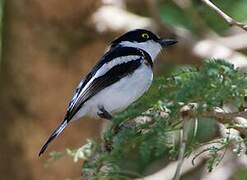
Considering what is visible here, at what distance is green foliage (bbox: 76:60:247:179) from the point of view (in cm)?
227

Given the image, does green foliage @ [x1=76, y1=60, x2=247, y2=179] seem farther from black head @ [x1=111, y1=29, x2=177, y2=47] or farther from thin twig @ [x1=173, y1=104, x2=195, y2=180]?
black head @ [x1=111, y1=29, x2=177, y2=47]

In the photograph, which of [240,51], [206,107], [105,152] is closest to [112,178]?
[105,152]

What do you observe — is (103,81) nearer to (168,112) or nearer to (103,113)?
(103,113)

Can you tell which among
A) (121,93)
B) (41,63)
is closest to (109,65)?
(121,93)

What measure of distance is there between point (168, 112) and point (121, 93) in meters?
1.23

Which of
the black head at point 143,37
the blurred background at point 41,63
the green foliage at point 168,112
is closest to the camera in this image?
the green foliage at point 168,112

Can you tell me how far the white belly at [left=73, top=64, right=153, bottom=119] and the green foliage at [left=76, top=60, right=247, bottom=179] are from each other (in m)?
0.94

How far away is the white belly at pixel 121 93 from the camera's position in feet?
11.6

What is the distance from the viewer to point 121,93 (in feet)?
11.7

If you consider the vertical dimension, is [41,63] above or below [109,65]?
below

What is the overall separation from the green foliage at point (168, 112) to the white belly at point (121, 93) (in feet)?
3.09

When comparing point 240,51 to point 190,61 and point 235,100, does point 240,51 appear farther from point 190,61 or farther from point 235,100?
point 235,100

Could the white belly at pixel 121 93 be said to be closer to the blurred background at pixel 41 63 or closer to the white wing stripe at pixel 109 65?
the white wing stripe at pixel 109 65

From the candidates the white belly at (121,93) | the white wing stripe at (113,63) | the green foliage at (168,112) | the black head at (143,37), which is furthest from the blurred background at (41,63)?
the green foliage at (168,112)
